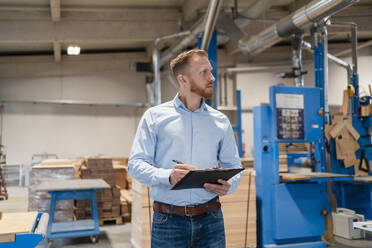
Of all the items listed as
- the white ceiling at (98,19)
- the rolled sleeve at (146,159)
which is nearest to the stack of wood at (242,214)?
the rolled sleeve at (146,159)

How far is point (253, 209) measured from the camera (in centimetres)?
518

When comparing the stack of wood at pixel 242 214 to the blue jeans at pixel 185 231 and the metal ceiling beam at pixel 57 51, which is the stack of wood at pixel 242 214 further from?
the metal ceiling beam at pixel 57 51

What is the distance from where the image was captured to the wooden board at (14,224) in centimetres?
198

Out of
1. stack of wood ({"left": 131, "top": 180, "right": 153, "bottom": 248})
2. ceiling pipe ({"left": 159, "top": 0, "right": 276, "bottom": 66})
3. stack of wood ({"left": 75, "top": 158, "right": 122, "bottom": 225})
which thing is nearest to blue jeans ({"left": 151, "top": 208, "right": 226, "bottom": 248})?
stack of wood ({"left": 131, "top": 180, "right": 153, "bottom": 248})

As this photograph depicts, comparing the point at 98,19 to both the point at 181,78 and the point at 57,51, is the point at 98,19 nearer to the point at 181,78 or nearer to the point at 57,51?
the point at 57,51

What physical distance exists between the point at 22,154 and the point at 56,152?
1150 mm

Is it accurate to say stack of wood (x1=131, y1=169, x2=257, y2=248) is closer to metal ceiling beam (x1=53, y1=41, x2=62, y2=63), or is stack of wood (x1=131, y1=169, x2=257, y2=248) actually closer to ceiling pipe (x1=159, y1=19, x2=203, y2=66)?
ceiling pipe (x1=159, y1=19, x2=203, y2=66)

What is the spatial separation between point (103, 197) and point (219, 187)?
5.67 metres

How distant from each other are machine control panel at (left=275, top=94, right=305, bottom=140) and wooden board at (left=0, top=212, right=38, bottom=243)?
3.61m

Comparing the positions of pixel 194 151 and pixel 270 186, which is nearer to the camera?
pixel 194 151

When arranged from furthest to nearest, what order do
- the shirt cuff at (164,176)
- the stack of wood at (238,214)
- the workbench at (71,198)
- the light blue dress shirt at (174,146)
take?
1. the workbench at (71,198)
2. the stack of wood at (238,214)
3. the light blue dress shirt at (174,146)
4. the shirt cuff at (164,176)

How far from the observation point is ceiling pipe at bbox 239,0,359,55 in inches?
202

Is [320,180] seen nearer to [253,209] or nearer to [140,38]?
[253,209]

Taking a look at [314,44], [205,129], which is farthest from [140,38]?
[205,129]
